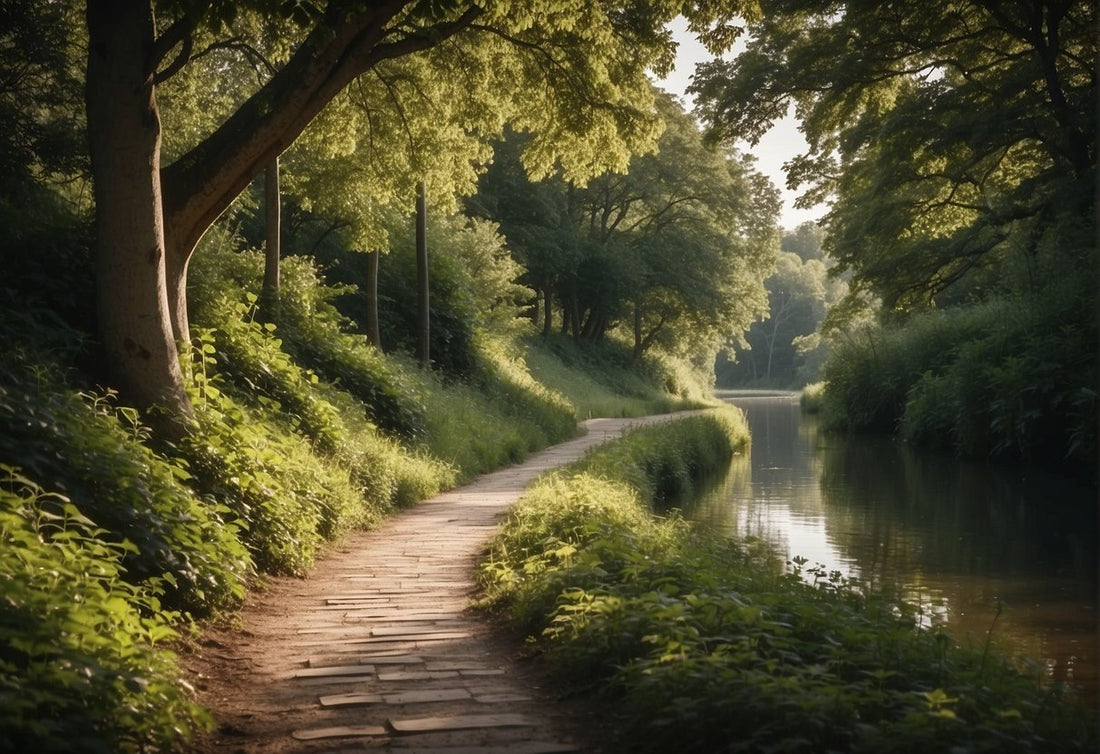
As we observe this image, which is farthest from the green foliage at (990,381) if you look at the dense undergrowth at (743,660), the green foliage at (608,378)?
the dense undergrowth at (743,660)

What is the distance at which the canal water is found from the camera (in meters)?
9.53

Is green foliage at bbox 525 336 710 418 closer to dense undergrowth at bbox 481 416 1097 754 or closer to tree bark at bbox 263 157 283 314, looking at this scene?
tree bark at bbox 263 157 283 314

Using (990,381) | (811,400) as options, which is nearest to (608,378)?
(811,400)

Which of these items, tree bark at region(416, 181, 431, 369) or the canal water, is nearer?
the canal water

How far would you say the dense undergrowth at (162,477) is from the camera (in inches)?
177

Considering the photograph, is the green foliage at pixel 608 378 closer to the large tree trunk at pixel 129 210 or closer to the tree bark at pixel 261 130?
the tree bark at pixel 261 130

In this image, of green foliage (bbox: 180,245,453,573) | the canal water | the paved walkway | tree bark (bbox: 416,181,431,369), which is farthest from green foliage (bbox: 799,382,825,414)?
the paved walkway

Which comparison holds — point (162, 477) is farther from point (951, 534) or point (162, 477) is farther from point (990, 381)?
point (990, 381)

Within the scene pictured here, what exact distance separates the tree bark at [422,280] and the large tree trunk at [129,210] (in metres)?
12.1

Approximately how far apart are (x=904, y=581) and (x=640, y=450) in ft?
26.3

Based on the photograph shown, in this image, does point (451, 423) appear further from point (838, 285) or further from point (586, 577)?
point (838, 285)

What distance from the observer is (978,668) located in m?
6.02

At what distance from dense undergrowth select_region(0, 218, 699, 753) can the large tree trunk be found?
1.10ft

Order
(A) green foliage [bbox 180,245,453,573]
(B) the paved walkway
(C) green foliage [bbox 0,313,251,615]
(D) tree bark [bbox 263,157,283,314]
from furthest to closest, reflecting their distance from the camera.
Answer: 1. (D) tree bark [bbox 263,157,283,314]
2. (A) green foliage [bbox 180,245,453,573]
3. (C) green foliage [bbox 0,313,251,615]
4. (B) the paved walkway
